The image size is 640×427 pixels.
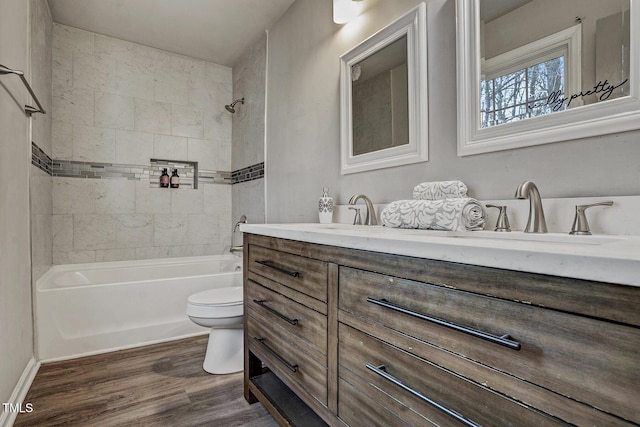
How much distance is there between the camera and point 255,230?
1.48 m

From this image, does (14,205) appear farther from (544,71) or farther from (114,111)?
(544,71)

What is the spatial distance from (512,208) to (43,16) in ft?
10.9

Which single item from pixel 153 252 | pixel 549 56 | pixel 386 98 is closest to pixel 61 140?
pixel 153 252

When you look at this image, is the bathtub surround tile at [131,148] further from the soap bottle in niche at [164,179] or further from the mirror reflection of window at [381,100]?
the mirror reflection of window at [381,100]

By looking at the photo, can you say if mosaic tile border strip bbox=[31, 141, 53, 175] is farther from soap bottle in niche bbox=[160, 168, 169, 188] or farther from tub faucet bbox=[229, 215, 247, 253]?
tub faucet bbox=[229, 215, 247, 253]

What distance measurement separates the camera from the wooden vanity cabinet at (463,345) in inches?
17.8

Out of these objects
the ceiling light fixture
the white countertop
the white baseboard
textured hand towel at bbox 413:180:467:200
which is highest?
the ceiling light fixture

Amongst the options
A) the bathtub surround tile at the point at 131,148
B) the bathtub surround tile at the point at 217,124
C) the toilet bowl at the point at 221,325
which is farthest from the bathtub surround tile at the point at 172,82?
the toilet bowl at the point at 221,325

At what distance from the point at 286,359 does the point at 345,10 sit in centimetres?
183

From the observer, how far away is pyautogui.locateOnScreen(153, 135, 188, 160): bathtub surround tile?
3.22m

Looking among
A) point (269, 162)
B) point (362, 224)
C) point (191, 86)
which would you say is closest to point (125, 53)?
point (191, 86)

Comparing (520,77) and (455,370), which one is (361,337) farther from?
(520,77)

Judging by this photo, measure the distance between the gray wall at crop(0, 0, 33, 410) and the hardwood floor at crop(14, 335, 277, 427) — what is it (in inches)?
6.9

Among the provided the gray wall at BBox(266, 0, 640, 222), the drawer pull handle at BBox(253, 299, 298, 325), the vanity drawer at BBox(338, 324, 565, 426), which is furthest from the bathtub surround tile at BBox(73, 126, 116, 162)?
the vanity drawer at BBox(338, 324, 565, 426)
